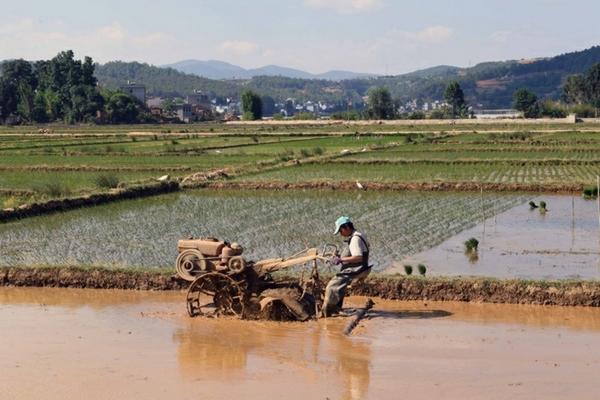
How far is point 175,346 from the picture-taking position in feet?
30.0

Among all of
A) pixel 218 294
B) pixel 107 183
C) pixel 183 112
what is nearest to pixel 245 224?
pixel 107 183

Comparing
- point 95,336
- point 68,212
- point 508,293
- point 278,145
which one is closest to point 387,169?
point 68,212

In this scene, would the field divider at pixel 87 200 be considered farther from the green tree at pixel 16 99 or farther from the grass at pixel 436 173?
the green tree at pixel 16 99

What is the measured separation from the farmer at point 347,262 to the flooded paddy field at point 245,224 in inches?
147

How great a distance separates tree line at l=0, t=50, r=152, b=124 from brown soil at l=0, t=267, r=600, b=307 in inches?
3206

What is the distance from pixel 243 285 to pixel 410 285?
2234 millimetres

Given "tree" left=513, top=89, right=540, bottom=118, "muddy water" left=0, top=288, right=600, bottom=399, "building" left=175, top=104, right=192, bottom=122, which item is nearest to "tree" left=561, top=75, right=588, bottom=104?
"tree" left=513, top=89, right=540, bottom=118

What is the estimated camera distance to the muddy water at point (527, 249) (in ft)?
44.2

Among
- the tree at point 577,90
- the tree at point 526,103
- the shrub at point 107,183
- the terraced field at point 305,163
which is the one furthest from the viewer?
the tree at point 577,90

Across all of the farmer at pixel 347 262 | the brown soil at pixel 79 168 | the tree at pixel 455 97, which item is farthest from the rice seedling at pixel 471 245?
the tree at pixel 455 97

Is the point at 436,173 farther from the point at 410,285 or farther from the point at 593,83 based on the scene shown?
the point at 593,83

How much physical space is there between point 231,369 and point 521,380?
8.09 ft

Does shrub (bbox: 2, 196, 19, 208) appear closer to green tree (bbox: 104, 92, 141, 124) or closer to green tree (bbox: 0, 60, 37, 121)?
green tree (bbox: 0, 60, 37, 121)

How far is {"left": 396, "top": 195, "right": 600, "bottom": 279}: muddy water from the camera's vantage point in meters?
13.5
